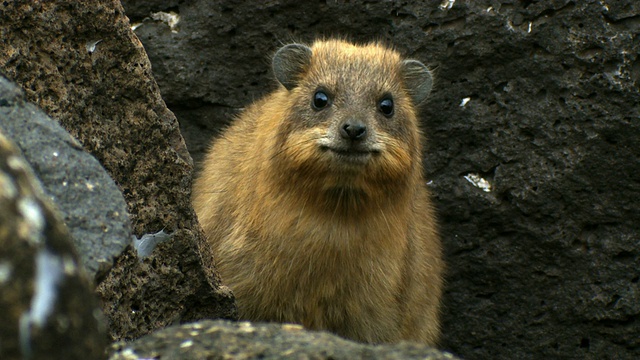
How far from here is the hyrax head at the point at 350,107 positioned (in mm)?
6188

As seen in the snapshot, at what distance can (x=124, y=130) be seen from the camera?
203 inches

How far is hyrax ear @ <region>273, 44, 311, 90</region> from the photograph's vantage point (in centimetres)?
707

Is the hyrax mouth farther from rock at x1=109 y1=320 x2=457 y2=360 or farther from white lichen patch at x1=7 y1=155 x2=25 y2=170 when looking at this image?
white lichen patch at x1=7 y1=155 x2=25 y2=170

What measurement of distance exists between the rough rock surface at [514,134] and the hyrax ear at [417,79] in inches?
26.5

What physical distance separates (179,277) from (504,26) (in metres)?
3.79

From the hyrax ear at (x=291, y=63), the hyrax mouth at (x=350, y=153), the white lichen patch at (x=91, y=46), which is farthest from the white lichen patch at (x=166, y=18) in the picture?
the white lichen patch at (x=91, y=46)

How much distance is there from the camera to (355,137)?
6.07 meters

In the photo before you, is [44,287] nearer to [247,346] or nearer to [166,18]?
[247,346]

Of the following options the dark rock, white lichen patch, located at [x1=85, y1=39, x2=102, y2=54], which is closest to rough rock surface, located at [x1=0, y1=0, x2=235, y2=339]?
white lichen patch, located at [x1=85, y1=39, x2=102, y2=54]

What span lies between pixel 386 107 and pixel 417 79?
0.64m

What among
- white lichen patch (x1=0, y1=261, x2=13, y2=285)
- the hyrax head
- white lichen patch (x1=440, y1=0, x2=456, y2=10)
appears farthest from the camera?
white lichen patch (x1=440, y1=0, x2=456, y2=10)

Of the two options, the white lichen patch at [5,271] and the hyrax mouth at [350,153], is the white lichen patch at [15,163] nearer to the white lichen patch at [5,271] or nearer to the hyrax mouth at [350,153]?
the white lichen patch at [5,271]

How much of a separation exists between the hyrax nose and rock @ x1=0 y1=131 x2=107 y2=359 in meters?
3.34

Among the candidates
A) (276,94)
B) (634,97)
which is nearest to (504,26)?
(634,97)
